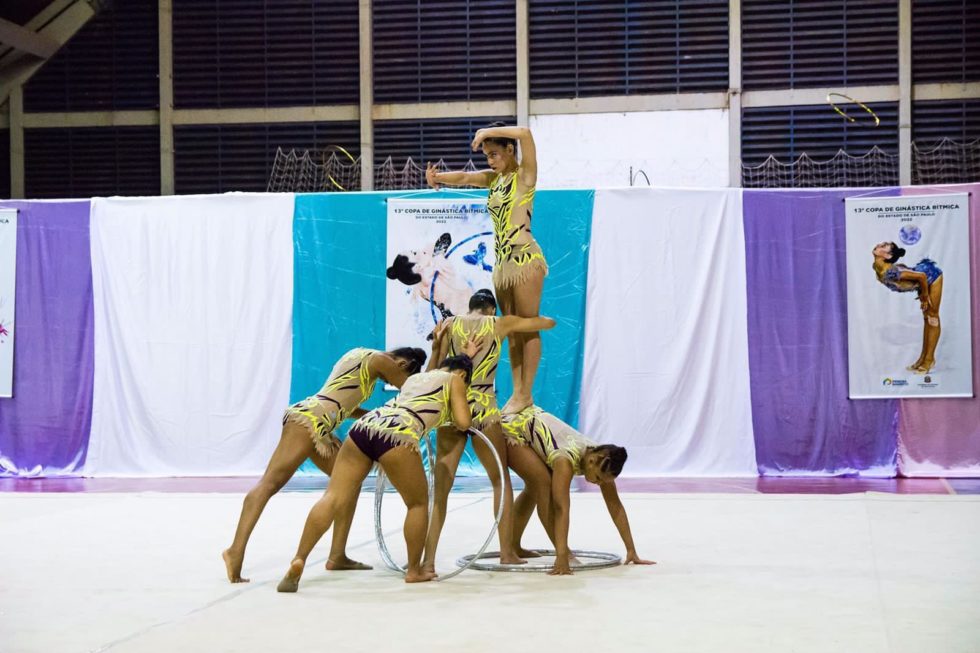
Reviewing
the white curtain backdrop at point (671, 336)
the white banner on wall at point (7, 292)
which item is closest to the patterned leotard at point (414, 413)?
the white curtain backdrop at point (671, 336)

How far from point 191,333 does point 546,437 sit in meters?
5.17

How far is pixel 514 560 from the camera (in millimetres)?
5879

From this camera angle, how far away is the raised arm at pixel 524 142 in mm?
6125

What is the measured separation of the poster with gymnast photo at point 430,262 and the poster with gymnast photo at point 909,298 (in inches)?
120

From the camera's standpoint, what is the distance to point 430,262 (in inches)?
390

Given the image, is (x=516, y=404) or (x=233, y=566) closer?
(x=233, y=566)

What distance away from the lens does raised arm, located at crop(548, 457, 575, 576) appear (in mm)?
5465

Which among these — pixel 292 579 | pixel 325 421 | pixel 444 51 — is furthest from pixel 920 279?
pixel 444 51

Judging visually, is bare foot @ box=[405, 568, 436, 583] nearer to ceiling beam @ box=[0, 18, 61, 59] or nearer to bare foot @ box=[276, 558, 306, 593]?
bare foot @ box=[276, 558, 306, 593]

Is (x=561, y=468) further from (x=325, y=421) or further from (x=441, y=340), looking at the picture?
(x=325, y=421)

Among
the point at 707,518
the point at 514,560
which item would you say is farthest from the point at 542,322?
the point at 707,518

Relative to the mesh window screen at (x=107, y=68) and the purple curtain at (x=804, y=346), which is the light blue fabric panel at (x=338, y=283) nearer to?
the purple curtain at (x=804, y=346)

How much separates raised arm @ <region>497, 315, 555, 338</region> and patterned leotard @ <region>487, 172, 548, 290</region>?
25 cm

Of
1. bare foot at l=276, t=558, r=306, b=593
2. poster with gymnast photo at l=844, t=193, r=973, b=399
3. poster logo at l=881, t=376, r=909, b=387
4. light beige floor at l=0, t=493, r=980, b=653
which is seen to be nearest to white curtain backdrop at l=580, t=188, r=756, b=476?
poster with gymnast photo at l=844, t=193, r=973, b=399
